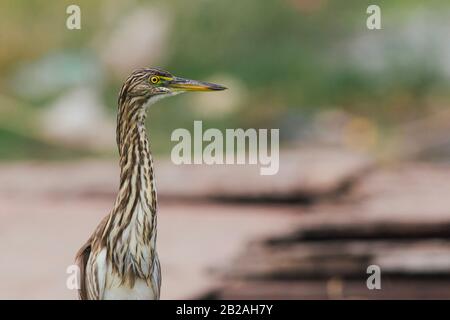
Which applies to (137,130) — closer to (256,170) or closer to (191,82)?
(191,82)

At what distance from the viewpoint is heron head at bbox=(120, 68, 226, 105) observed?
3354 millimetres

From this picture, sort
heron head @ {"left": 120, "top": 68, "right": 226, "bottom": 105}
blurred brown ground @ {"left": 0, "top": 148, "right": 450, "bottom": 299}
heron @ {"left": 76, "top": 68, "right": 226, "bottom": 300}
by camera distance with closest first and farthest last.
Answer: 1. heron @ {"left": 76, "top": 68, "right": 226, "bottom": 300}
2. heron head @ {"left": 120, "top": 68, "right": 226, "bottom": 105}
3. blurred brown ground @ {"left": 0, "top": 148, "right": 450, "bottom": 299}

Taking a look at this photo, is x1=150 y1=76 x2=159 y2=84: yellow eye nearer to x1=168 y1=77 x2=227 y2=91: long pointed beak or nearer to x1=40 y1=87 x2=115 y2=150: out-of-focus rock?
x1=168 y1=77 x2=227 y2=91: long pointed beak

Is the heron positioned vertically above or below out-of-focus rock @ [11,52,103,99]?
below

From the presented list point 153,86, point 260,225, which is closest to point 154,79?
point 153,86

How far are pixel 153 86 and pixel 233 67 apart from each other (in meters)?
4.79

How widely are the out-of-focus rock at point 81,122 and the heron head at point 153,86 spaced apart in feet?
14.3

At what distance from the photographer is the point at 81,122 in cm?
793

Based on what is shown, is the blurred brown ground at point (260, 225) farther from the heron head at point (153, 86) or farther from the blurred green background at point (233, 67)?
the heron head at point (153, 86)

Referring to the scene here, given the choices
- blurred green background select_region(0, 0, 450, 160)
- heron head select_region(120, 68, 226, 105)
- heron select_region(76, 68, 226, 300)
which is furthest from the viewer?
blurred green background select_region(0, 0, 450, 160)

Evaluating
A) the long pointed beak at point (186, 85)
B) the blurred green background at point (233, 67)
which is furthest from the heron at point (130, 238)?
the blurred green background at point (233, 67)

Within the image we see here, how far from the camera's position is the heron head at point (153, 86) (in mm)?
3354

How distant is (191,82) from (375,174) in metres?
3.09

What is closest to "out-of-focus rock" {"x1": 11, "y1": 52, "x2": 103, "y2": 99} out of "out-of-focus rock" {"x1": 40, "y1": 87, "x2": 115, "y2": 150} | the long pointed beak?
"out-of-focus rock" {"x1": 40, "y1": 87, "x2": 115, "y2": 150}
